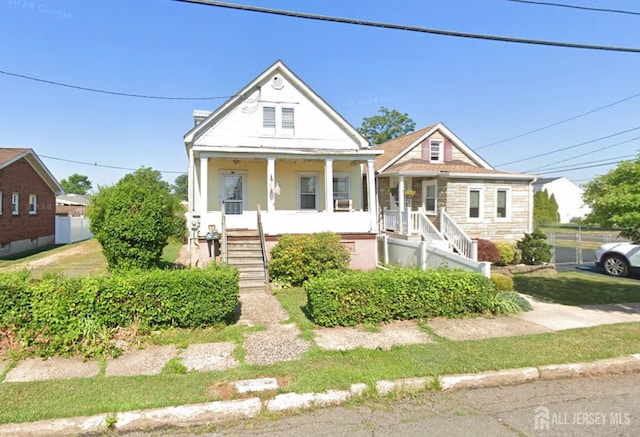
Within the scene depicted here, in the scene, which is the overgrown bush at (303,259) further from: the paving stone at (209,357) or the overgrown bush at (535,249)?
the overgrown bush at (535,249)

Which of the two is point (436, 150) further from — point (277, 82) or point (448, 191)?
point (277, 82)

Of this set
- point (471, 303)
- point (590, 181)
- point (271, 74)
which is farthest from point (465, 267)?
point (271, 74)

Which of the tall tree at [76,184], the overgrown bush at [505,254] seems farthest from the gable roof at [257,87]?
the tall tree at [76,184]

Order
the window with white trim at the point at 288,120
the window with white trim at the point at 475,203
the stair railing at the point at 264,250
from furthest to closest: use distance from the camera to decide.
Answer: the window with white trim at the point at 475,203 → the window with white trim at the point at 288,120 → the stair railing at the point at 264,250

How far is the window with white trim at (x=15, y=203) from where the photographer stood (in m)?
18.5

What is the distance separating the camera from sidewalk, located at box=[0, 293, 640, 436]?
375 centimetres

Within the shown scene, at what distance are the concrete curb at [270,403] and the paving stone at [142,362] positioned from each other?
1147 millimetres

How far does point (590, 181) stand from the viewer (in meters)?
8.22

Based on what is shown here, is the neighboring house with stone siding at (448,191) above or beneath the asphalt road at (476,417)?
above

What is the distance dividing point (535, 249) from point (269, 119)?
12386 mm

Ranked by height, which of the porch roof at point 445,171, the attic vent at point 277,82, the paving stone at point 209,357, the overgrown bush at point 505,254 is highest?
the attic vent at point 277,82

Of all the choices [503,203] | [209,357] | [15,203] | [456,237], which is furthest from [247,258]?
[15,203]

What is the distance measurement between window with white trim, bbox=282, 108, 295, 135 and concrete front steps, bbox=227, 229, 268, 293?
4.58 metres

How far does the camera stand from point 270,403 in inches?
153
